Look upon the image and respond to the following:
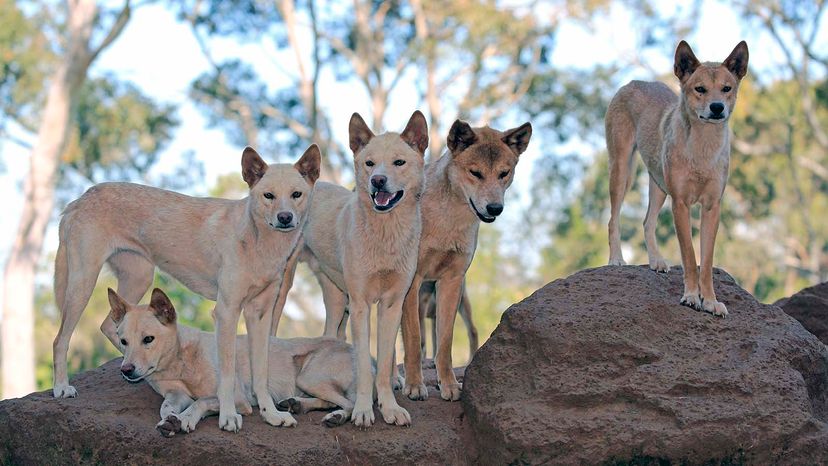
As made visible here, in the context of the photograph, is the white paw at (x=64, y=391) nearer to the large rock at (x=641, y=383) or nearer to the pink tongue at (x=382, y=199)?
the pink tongue at (x=382, y=199)

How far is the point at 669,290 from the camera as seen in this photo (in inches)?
320

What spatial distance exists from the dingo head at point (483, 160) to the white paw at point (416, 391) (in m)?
1.46

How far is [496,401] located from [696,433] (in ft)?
4.70

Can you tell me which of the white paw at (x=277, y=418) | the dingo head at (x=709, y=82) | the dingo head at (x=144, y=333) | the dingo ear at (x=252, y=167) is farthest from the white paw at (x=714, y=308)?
the dingo head at (x=144, y=333)

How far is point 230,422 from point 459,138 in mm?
2703

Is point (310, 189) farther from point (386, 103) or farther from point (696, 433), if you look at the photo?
point (386, 103)

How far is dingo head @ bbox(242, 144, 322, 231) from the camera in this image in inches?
280

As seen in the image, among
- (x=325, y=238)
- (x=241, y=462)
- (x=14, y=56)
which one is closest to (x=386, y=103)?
(x=14, y=56)

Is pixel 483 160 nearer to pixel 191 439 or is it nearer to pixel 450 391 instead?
pixel 450 391

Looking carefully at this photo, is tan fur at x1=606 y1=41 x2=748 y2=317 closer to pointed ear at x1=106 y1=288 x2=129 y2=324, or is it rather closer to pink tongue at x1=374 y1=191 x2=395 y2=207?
pink tongue at x1=374 y1=191 x2=395 y2=207

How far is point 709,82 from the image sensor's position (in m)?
7.74

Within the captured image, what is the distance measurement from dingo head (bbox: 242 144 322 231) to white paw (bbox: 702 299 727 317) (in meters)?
3.20

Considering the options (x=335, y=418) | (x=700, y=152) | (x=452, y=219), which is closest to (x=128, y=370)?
(x=335, y=418)

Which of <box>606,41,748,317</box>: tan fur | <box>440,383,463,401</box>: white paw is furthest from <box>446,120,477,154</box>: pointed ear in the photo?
<box>440,383,463,401</box>: white paw
